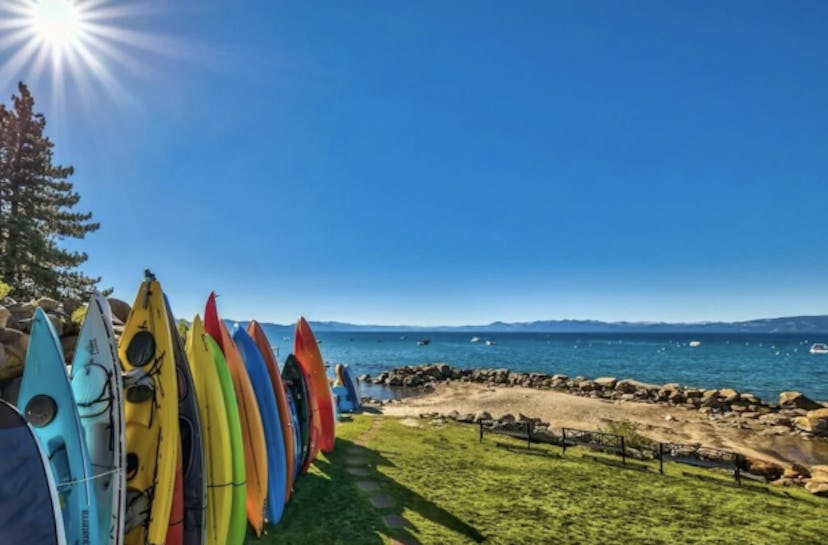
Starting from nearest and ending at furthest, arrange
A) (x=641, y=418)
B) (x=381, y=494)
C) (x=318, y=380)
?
1. (x=381, y=494)
2. (x=318, y=380)
3. (x=641, y=418)

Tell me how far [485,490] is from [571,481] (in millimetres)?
2056

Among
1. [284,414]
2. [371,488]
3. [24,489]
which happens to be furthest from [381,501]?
[24,489]

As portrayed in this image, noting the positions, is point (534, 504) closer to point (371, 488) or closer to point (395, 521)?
point (395, 521)

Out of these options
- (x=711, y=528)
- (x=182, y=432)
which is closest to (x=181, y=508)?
(x=182, y=432)

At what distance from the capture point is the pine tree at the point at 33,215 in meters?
15.8

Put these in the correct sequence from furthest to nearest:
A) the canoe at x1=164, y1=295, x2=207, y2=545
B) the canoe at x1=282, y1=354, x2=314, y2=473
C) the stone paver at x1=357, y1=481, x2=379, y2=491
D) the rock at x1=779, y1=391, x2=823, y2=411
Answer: the rock at x1=779, y1=391, x2=823, y2=411
the canoe at x1=282, y1=354, x2=314, y2=473
the stone paver at x1=357, y1=481, x2=379, y2=491
the canoe at x1=164, y1=295, x2=207, y2=545

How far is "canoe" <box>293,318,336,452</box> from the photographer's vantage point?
1024 centimetres

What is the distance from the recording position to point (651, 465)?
10445 millimetres

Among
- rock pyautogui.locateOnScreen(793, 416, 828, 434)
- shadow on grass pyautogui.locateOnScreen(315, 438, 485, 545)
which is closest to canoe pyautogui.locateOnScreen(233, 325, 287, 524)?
shadow on grass pyautogui.locateOnScreen(315, 438, 485, 545)

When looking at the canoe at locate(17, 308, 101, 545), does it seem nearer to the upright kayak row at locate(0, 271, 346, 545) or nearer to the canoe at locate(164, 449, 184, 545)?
the upright kayak row at locate(0, 271, 346, 545)

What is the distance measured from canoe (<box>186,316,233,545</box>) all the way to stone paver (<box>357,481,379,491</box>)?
2972 mm

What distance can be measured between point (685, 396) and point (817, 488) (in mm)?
19515

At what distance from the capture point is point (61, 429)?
13.0 ft

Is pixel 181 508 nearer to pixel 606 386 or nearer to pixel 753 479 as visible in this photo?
pixel 753 479
